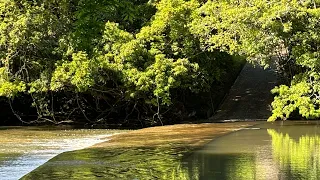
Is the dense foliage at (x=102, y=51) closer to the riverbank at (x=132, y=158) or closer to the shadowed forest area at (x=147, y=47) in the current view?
the shadowed forest area at (x=147, y=47)

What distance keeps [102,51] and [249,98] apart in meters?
7.82

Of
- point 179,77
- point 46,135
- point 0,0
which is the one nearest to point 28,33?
point 0,0

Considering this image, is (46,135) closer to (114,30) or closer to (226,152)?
(114,30)

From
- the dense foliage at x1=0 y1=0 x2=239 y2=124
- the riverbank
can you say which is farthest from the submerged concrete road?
the riverbank

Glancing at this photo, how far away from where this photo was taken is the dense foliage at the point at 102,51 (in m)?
17.4

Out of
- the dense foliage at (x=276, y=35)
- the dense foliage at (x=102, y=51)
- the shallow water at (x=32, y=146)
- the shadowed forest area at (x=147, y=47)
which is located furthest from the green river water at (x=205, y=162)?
the dense foliage at (x=102, y=51)

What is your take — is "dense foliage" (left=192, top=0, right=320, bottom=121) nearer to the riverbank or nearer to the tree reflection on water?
the riverbank

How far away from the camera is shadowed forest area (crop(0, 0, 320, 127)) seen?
54.5 feet

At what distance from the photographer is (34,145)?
41.8ft

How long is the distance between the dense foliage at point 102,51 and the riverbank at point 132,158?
12.3ft

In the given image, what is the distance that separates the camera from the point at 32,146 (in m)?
12.5

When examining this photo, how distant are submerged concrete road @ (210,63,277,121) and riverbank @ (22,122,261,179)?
659cm

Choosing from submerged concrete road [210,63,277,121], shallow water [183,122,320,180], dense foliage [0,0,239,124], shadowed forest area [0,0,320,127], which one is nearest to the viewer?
shallow water [183,122,320,180]

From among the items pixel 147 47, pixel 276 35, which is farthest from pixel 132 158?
pixel 147 47
